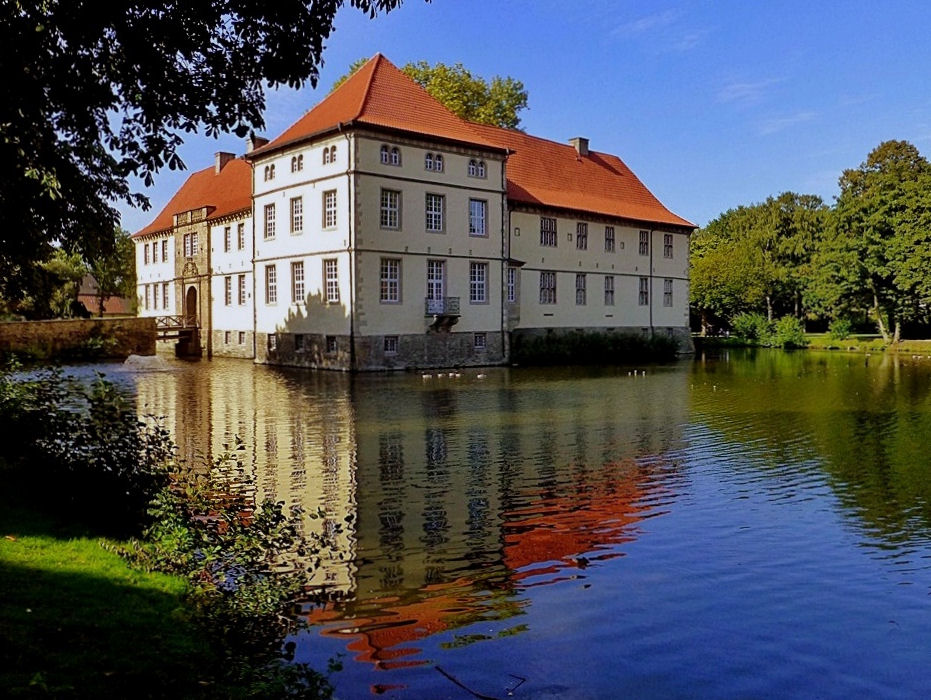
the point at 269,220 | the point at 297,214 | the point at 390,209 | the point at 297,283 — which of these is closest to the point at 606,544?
the point at 390,209

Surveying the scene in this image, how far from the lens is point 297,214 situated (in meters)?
37.7

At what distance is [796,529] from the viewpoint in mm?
10180

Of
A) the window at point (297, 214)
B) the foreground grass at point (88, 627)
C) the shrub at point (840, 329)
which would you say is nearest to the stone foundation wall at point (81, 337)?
the window at point (297, 214)

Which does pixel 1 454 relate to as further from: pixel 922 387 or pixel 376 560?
pixel 922 387

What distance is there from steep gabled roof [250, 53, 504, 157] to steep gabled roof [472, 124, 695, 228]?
5.26 meters

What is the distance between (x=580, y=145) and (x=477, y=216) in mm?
14955

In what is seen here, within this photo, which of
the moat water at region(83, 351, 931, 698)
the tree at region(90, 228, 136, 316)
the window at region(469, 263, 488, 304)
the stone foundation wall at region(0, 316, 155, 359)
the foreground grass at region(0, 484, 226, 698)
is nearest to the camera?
the foreground grass at region(0, 484, 226, 698)

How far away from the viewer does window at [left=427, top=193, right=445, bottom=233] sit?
121 ft

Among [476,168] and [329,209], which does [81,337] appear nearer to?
[329,209]

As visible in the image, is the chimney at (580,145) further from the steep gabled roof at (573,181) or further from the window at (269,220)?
the window at (269,220)

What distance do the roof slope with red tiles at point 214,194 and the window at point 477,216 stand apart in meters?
11.8

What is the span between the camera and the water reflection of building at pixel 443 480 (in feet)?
25.2

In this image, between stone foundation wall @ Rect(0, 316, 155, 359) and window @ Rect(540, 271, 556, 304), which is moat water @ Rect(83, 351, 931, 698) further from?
window @ Rect(540, 271, 556, 304)

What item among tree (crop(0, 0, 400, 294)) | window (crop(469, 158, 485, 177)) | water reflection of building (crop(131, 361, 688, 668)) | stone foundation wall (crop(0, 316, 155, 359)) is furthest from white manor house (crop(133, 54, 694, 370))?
tree (crop(0, 0, 400, 294))
